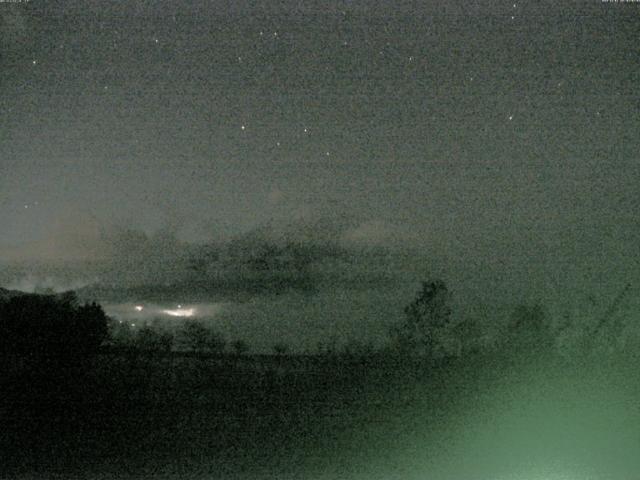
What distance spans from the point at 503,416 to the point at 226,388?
25.3 ft

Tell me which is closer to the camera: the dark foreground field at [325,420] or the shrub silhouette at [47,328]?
the dark foreground field at [325,420]

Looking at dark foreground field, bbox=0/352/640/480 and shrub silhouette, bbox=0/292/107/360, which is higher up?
shrub silhouette, bbox=0/292/107/360

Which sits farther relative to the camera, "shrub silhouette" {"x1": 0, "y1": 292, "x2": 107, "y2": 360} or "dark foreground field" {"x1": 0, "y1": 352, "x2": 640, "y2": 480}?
"shrub silhouette" {"x1": 0, "y1": 292, "x2": 107, "y2": 360}

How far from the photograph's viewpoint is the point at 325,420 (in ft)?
58.6

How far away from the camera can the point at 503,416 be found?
56.4 ft

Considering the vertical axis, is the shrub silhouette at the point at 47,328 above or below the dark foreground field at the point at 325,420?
above

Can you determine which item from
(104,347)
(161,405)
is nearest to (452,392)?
(161,405)

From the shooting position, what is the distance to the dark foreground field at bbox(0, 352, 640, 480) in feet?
43.9

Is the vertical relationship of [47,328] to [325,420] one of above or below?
above

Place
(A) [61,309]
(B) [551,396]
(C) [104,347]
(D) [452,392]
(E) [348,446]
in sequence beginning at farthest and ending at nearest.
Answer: (C) [104,347], (A) [61,309], (D) [452,392], (B) [551,396], (E) [348,446]

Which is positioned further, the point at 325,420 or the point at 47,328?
the point at 47,328

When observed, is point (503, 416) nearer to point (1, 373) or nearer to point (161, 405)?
point (161, 405)

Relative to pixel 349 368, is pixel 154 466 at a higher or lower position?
lower

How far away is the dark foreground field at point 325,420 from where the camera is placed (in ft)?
43.9
